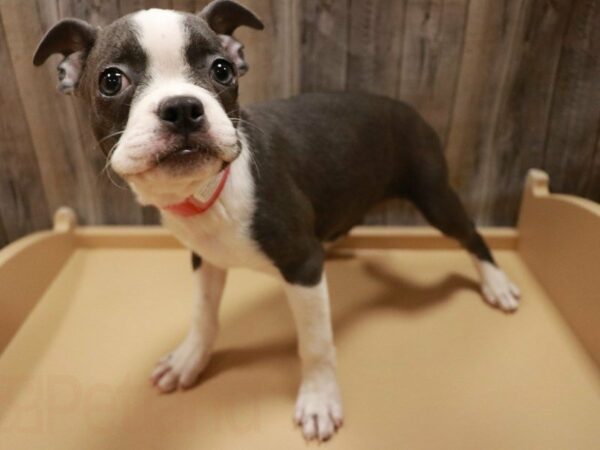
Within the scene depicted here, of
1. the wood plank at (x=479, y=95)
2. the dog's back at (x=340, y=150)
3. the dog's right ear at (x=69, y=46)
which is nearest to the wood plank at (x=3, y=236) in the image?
the dog's right ear at (x=69, y=46)

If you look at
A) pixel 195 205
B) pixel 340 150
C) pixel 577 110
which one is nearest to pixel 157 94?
pixel 195 205

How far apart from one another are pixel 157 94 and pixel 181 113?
75 millimetres

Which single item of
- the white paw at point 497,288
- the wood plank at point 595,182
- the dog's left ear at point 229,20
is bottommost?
the white paw at point 497,288

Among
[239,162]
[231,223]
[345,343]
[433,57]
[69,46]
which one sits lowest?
[345,343]

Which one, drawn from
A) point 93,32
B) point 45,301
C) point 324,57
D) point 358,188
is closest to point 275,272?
point 358,188

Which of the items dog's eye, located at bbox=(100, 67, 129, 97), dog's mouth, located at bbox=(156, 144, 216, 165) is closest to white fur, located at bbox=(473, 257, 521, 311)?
dog's mouth, located at bbox=(156, 144, 216, 165)

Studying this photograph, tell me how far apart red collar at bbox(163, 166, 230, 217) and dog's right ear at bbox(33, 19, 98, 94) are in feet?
1.06

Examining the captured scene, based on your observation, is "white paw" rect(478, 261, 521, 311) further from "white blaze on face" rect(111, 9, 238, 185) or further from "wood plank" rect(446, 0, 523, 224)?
"white blaze on face" rect(111, 9, 238, 185)

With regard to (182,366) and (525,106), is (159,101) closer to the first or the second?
(182,366)

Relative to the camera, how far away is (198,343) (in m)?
1.48

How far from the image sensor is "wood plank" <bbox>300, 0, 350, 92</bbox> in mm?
1638

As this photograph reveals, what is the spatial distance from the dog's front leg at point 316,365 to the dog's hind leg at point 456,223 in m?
0.49

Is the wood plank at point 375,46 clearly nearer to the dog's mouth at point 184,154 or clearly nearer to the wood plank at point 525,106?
the wood plank at point 525,106

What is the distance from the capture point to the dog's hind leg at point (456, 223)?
1.62 meters
